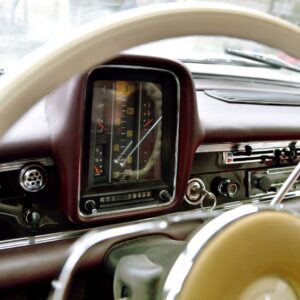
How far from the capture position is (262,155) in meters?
1.65

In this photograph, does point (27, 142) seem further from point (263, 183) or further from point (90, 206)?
point (263, 183)

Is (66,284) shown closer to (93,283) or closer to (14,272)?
(14,272)

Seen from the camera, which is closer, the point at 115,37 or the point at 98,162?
the point at 115,37

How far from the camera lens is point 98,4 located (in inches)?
61.8

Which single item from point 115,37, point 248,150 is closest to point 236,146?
point 248,150

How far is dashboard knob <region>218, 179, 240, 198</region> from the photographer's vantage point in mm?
1583

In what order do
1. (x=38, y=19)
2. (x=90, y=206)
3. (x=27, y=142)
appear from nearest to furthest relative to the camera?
(x=27, y=142) → (x=90, y=206) → (x=38, y=19)

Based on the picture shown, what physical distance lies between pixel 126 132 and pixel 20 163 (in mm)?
278

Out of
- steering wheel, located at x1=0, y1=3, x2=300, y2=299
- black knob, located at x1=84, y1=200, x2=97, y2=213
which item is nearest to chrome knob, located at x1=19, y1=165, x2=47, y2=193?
black knob, located at x1=84, y1=200, x2=97, y2=213

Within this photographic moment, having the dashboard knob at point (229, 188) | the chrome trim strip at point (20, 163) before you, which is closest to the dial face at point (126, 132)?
the chrome trim strip at point (20, 163)

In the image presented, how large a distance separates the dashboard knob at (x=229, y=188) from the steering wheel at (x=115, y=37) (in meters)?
0.92

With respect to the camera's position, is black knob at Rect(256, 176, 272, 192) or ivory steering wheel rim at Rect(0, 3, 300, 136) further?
black knob at Rect(256, 176, 272, 192)

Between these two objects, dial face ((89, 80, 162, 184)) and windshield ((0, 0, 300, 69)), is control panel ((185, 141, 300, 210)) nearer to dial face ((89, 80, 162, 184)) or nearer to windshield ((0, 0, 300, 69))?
dial face ((89, 80, 162, 184))

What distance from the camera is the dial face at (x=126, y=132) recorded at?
4.32ft
